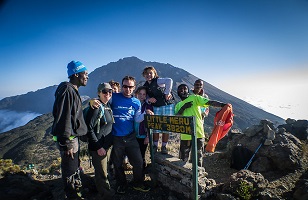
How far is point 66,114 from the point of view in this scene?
3.37 metres

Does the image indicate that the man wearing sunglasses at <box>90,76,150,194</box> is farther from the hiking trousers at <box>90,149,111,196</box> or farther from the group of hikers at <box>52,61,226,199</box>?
the hiking trousers at <box>90,149,111,196</box>

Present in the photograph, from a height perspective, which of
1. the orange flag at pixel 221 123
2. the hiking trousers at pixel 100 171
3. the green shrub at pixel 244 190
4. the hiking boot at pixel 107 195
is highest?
the orange flag at pixel 221 123

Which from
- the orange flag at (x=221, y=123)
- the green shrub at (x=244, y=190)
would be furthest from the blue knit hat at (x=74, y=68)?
the green shrub at (x=244, y=190)

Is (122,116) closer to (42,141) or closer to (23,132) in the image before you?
(42,141)

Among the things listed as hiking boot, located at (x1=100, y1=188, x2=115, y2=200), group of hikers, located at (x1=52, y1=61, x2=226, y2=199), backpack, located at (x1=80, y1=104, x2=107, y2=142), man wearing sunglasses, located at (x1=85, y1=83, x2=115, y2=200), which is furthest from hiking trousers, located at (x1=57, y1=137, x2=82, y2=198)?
hiking boot, located at (x1=100, y1=188, x2=115, y2=200)

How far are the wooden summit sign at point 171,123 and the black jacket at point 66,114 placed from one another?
5.42 feet

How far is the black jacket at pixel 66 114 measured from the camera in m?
3.32

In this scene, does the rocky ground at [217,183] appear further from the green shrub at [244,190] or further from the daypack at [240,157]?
the green shrub at [244,190]

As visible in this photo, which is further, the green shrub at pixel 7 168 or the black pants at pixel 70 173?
the green shrub at pixel 7 168

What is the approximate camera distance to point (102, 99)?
14.0 feet

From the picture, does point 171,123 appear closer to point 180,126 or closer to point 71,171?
point 180,126

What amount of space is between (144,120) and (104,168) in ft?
4.74

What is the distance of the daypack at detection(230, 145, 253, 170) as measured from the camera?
24.7ft

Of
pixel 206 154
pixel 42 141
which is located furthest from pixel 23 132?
pixel 206 154
